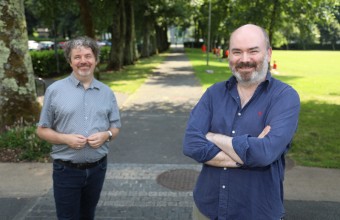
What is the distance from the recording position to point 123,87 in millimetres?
15633

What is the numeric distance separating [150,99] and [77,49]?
988 cm

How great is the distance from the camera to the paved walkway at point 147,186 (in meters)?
4.54

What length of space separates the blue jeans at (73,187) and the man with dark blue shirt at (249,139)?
116cm

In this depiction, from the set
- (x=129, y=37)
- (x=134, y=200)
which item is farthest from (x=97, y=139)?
(x=129, y=37)

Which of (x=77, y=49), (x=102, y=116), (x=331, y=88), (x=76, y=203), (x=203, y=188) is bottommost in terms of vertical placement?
(x=331, y=88)

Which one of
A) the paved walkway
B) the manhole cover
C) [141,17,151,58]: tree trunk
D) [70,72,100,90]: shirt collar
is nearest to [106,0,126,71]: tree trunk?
the paved walkway

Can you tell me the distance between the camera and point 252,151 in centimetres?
232

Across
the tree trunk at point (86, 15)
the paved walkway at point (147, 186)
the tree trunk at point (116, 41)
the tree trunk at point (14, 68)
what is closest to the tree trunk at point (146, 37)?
the tree trunk at point (116, 41)

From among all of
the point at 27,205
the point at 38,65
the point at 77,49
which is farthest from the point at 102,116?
the point at 38,65

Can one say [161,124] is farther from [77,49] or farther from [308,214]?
[77,49]

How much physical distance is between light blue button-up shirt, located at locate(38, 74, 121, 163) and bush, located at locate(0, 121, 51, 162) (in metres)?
3.51

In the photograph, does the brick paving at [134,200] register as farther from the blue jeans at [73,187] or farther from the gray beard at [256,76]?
the gray beard at [256,76]

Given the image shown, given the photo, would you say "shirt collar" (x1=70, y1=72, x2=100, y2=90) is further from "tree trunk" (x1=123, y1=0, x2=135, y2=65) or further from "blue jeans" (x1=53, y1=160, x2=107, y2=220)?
"tree trunk" (x1=123, y1=0, x2=135, y2=65)

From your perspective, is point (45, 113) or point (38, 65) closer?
point (45, 113)
